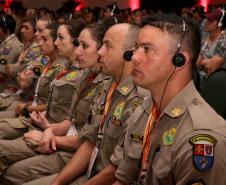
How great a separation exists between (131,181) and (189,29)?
0.64m

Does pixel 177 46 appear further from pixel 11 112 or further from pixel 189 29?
pixel 11 112

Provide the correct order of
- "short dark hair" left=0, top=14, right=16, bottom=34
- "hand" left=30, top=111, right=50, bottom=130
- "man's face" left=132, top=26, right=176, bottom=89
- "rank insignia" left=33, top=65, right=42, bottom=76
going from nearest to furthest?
1. "man's face" left=132, top=26, right=176, bottom=89
2. "hand" left=30, top=111, right=50, bottom=130
3. "rank insignia" left=33, top=65, right=42, bottom=76
4. "short dark hair" left=0, top=14, right=16, bottom=34

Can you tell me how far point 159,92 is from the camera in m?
1.56

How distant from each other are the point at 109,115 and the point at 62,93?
0.87 metres

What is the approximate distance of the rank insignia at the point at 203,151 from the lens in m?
1.26

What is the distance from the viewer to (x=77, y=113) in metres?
2.56

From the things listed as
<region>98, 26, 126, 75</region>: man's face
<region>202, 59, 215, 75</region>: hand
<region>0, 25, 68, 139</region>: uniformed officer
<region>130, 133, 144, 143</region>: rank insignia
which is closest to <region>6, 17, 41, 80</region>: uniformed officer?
<region>0, 25, 68, 139</region>: uniformed officer

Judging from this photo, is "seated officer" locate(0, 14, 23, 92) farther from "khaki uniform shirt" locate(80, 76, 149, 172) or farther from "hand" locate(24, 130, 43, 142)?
"khaki uniform shirt" locate(80, 76, 149, 172)

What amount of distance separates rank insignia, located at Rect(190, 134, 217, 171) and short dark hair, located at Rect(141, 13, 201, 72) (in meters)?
0.36

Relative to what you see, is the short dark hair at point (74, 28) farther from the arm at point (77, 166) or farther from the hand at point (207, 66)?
the hand at point (207, 66)

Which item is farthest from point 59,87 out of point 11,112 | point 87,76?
point 11,112

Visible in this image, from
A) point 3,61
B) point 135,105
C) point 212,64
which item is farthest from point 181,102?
point 3,61

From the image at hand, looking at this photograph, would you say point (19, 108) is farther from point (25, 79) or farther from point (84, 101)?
point (84, 101)

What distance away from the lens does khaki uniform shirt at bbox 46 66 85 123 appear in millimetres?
2805
